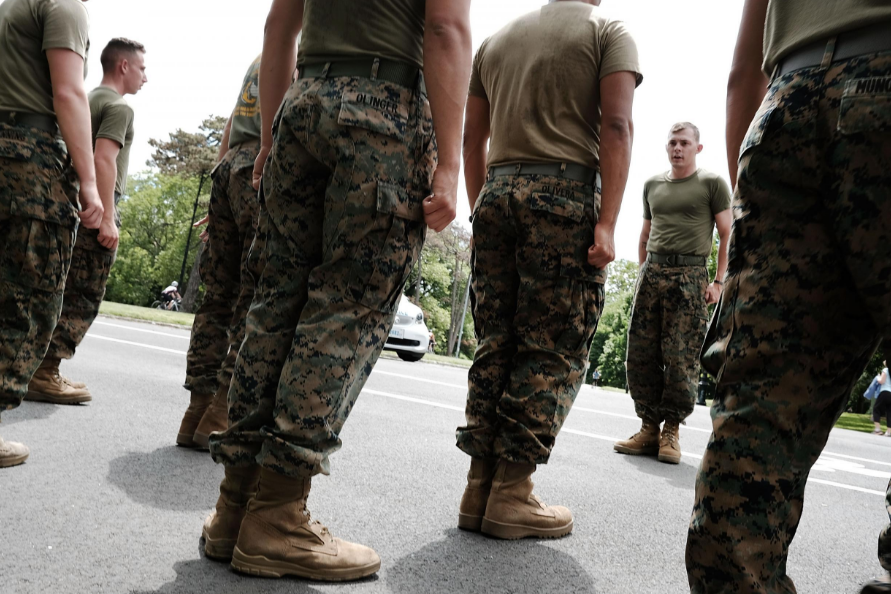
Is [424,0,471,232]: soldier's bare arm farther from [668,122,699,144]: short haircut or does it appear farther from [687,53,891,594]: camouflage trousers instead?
[668,122,699,144]: short haircut

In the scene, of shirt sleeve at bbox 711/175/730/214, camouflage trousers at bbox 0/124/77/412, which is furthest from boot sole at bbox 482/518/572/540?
shirt sleeve at bbox 711/175/730/214

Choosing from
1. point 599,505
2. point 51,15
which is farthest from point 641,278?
point 51,15

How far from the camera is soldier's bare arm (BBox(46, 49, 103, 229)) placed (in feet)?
10.5

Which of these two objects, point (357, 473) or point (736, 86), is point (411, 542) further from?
point (736, 86)

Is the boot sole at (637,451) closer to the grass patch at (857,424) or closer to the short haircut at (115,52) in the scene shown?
the short haircut at (115,52)

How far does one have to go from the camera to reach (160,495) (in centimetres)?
286

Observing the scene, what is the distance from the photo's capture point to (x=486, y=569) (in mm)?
2447

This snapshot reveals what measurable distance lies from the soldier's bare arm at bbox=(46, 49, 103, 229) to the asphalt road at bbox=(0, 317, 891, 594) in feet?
4.67

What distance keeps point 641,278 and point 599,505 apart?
8.02ft

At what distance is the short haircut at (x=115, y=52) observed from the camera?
4906 mm

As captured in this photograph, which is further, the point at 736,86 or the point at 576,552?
the point at 576,552

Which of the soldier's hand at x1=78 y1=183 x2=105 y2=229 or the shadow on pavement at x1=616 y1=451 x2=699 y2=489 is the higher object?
the soldier's hand at x1=78 y1=183 x2=105 y2=229

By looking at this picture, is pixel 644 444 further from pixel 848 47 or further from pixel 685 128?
pixel 848 47

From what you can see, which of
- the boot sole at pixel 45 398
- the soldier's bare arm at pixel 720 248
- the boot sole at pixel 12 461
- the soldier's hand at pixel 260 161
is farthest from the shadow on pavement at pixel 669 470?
the boot sole at pixel 45 398
